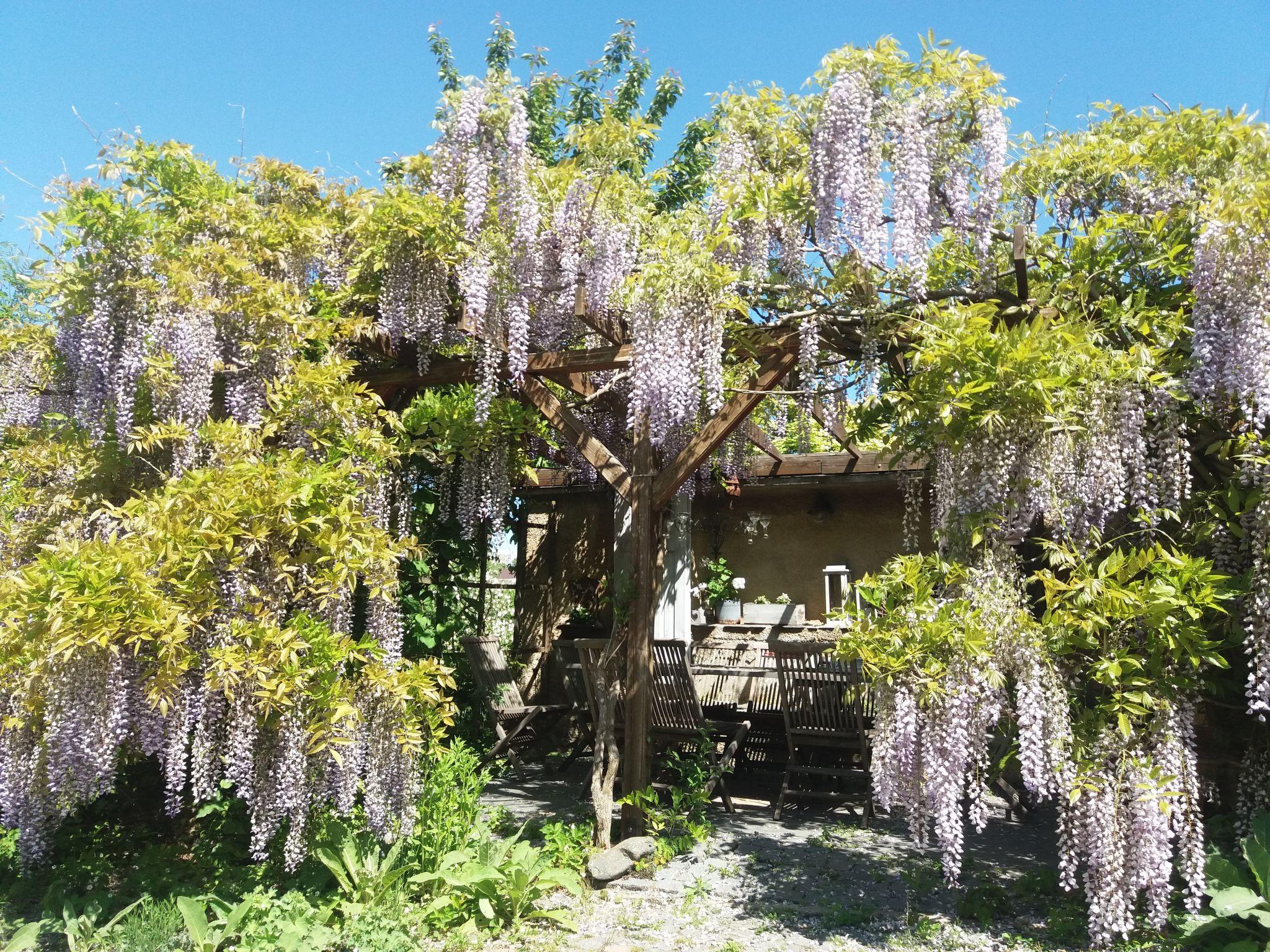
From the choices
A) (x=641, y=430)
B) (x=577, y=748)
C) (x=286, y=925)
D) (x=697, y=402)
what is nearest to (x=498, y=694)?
(x=577, y=748)

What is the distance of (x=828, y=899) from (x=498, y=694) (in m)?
3.21

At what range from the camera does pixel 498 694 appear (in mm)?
6414

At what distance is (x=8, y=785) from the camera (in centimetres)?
357

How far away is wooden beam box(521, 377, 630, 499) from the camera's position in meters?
4.74

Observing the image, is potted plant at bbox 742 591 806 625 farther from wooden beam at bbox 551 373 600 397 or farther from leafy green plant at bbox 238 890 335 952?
leafy green plant at bbox 238 890 335 952

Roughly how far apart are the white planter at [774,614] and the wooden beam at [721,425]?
2872mm

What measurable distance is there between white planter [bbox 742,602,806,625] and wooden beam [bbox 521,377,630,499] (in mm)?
2822

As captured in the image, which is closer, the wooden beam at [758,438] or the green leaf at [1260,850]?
the green leaf at [1260,850]

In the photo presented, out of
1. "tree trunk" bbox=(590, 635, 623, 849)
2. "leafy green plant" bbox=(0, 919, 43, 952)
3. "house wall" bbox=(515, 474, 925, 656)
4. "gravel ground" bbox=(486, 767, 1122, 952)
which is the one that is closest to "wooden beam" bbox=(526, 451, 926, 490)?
"house wall" bbox=(515, 474, 925, 656)

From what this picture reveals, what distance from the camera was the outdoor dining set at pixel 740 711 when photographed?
5.07 metres

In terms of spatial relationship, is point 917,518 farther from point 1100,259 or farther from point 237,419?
point 237,419

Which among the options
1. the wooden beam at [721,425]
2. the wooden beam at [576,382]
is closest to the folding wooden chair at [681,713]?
the wooden beam at [721,425]

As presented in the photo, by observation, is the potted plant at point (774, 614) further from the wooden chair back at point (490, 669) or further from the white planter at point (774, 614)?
the wooden chair back at point (490, 669)

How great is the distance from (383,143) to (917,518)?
140 inches
